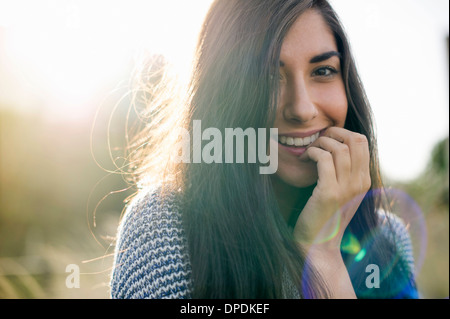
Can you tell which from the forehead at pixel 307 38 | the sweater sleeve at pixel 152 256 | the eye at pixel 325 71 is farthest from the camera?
the eye at pixel 325 71

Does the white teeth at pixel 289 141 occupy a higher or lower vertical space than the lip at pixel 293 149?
higher

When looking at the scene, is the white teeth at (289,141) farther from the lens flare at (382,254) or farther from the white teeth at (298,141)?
the lens flare at (382,254)

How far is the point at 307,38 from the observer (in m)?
1.23

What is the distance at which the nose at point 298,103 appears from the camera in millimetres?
1188

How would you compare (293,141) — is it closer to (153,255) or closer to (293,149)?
(293,149)

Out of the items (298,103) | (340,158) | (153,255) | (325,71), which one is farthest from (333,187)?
(153,255)

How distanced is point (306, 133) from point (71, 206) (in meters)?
2.70

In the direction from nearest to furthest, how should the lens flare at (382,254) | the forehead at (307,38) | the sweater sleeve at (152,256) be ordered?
the sweater sleeve at (152,256) < the forehead at (307,38) < the lens flare at (382,254)

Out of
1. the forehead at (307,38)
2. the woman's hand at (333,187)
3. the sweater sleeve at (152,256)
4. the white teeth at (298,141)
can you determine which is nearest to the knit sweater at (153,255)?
the sweater sleeve at (152,256)

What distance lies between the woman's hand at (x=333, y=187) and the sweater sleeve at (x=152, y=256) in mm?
445

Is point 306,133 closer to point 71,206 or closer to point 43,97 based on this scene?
point 43,97

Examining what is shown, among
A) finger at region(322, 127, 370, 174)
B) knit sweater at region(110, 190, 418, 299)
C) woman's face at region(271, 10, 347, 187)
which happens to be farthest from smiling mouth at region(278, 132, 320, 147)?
knit sweater at region(110, 190, 418, 299)

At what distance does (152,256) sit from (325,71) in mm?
941
